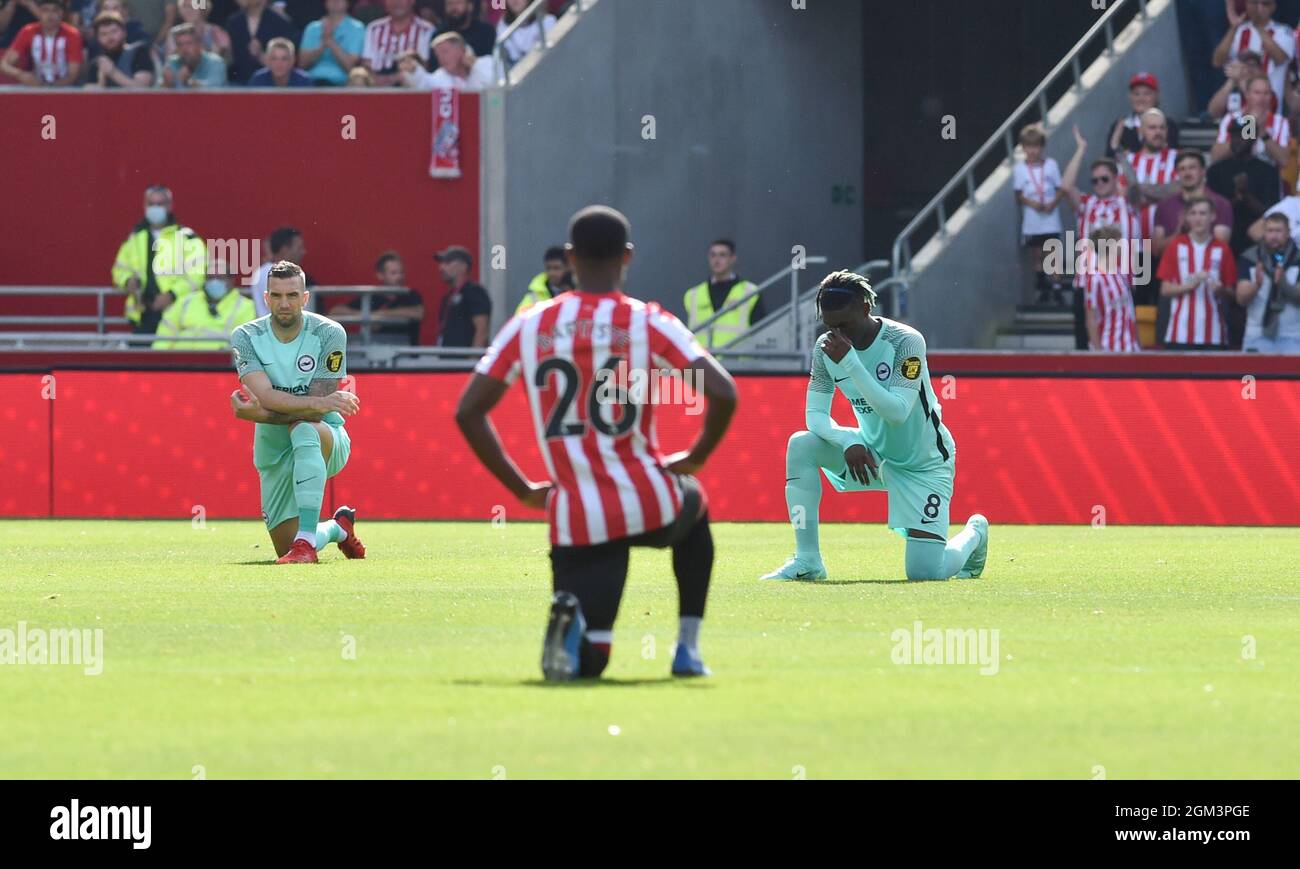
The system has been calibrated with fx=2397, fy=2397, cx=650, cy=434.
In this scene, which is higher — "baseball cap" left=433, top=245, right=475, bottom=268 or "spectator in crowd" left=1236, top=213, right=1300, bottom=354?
"baseball cap" left=433, top=245, right=475, bottom=268

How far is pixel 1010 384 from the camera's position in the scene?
68.9 feet

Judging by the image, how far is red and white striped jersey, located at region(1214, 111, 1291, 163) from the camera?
78.2ft

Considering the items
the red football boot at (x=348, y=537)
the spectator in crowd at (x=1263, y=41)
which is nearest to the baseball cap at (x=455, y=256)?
the spectator in crowd at (x=1263, y=41)

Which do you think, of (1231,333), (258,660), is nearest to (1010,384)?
(1231,333)

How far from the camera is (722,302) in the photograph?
2433cm

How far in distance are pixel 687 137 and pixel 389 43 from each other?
3690 millimetres

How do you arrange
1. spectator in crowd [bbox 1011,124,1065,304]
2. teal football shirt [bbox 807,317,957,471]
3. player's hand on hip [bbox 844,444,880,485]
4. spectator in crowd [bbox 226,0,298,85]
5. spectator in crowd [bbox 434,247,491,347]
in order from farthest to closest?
1. spectator in crowd [bbox 226,0,298,85]
2. spectator in crowd [bbox 1011,124,1065,304]
3. spectator in crowd [bbox 434,247,491,347]
4. teal football shirt [bbox 807,317,957,471]
5. player's hand on hip [bbox 844,444,880,485]

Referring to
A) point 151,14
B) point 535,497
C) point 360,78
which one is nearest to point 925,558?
point 535,497

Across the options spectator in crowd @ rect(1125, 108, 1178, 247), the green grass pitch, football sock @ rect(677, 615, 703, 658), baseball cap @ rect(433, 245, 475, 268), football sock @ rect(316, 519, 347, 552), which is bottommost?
the green grass pitch

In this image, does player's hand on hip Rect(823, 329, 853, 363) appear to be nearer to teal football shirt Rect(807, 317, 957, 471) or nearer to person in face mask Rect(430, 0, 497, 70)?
teal football shirt Rect(807, 317, 957, 471)

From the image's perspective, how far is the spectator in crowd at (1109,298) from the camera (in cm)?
2319

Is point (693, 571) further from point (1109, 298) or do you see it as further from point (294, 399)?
point (1109, 298)

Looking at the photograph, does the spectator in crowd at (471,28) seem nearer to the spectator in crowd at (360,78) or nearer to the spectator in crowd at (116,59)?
the spectator in crowd at (360,78)

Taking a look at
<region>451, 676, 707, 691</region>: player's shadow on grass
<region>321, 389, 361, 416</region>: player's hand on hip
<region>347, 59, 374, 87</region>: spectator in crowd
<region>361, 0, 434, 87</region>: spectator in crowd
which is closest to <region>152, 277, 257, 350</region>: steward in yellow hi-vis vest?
<region>347, 59, 374, 87</region>: spectator in crowd
